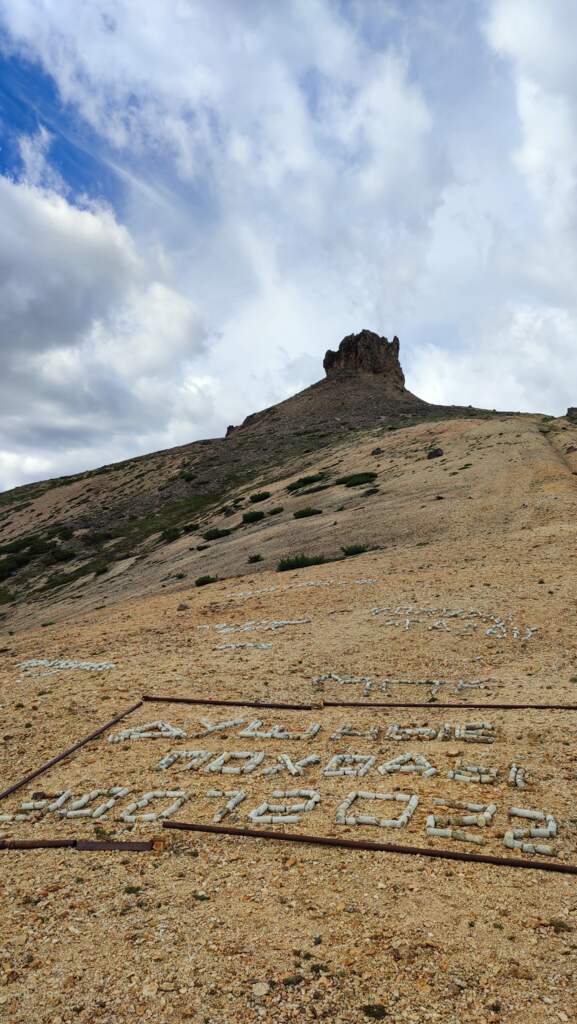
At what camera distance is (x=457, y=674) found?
12.1 m

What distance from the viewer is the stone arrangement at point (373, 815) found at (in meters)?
6.77

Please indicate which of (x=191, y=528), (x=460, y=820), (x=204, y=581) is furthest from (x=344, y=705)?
(x=191, y=528)

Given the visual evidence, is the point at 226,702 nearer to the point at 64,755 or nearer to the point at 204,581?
the point at 64,755

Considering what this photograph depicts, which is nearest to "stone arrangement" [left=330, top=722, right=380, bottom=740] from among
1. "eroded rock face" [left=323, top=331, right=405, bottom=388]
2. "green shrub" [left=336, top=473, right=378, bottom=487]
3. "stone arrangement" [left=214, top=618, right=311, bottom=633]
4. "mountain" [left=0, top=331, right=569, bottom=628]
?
"stone arrangement" [left=214, top=618, right=311, bottom=633]

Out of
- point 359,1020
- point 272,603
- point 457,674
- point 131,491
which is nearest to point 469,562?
point 272,603

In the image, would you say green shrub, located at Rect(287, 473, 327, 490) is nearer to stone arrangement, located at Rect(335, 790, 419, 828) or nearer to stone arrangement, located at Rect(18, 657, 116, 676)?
stone arrangement, located at Rect(18, 657, 116, 676)

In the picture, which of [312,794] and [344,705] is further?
[344,705]

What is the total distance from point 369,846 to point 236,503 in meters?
39.2

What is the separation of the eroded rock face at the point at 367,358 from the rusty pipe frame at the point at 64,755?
93705 mm

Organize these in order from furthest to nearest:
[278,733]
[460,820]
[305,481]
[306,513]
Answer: [305,481] → [306,513] → [278,733] → [460,820]

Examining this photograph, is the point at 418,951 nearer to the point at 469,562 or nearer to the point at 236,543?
the point at 469,562

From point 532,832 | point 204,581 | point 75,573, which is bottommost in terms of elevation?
point 532,832

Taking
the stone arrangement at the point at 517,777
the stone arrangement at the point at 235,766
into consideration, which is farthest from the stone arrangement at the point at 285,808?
the stone arrangement at the point at 517,777

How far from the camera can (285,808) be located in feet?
23.8
